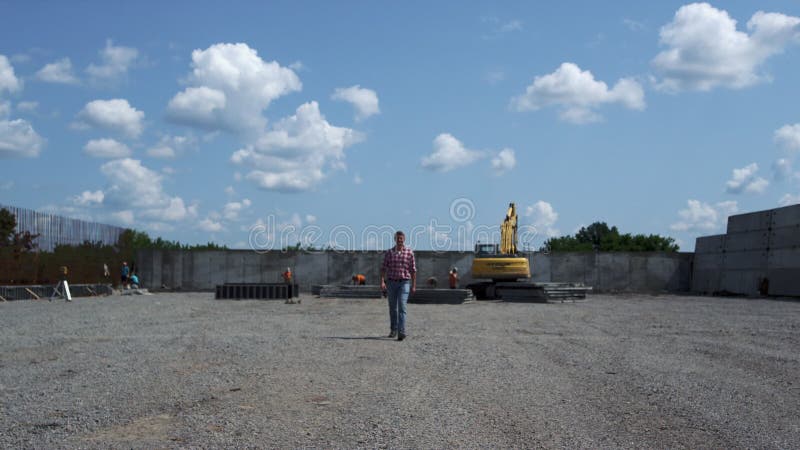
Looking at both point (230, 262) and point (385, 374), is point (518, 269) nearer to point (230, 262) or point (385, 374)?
point (230, 262)

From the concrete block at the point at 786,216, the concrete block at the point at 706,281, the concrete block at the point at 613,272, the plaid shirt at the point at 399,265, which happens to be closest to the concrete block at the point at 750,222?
the concrete block at the point at 786,216

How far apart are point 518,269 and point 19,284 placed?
21435 millimetres

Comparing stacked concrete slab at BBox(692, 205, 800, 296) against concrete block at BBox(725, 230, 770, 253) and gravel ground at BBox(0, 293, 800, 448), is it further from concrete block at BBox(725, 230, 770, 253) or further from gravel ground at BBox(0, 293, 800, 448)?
gravel ground at BBox(0, 293, 800, 448)

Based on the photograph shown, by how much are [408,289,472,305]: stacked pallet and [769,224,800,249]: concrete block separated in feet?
56.8

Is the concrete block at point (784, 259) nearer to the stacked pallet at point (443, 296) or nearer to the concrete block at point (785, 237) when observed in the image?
the concrete block at point (785, 237)

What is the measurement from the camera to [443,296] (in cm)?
2914

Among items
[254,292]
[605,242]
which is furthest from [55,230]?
[605,242]

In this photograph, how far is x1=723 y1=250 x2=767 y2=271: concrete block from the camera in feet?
124

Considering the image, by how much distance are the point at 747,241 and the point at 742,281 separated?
220cm

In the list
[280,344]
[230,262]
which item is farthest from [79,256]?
[280,344]

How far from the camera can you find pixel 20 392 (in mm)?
7973

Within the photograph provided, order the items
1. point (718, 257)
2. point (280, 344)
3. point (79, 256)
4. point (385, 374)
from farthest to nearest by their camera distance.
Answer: point (718, 257) < point (79, 256) < point (280, 344) < point (385, 374)

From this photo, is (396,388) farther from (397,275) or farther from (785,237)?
(785,237)

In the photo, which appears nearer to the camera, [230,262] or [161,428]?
[161,428]
